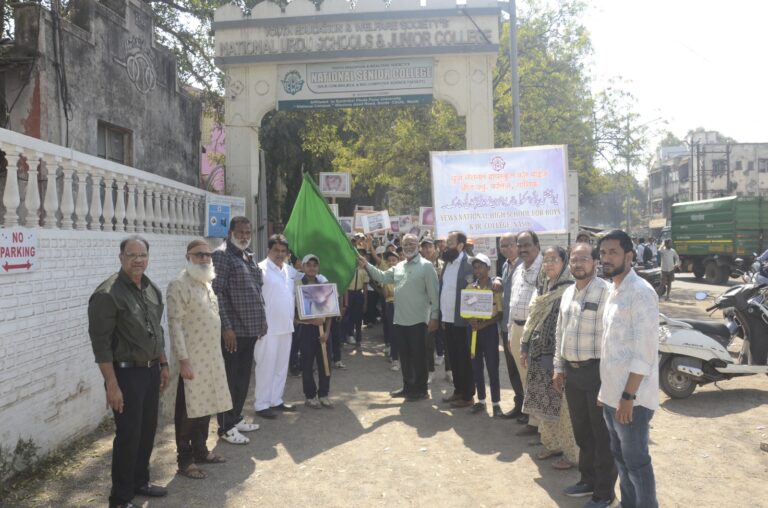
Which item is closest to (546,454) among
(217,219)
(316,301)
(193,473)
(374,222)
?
(193,473)

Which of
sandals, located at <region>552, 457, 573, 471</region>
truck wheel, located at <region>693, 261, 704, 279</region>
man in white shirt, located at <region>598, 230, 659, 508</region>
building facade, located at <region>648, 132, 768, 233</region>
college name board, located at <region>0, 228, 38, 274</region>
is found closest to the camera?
man in white shirt, located at <region>598, 230, 659, 508</region>

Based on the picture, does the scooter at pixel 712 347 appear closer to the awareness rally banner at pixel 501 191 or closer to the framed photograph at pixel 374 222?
the awareness rally banner at pixel 501 191

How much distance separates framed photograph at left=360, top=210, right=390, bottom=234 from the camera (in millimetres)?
12469

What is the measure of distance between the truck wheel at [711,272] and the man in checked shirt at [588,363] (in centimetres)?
2135

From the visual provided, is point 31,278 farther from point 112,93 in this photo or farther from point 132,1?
point 132,1

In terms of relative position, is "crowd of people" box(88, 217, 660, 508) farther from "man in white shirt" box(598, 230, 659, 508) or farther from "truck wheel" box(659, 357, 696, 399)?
"truck wheel" box(659, 357, 696, 399)

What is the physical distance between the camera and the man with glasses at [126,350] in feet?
12.8

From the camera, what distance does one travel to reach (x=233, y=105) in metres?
11.4

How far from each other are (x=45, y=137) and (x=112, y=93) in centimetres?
158

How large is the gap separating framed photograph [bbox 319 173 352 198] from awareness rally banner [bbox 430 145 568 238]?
231 inches

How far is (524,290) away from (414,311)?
1.74 metres

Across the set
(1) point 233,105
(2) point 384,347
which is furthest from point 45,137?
(2) point 384,347

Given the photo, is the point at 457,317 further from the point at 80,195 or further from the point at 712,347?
the point at 80,195

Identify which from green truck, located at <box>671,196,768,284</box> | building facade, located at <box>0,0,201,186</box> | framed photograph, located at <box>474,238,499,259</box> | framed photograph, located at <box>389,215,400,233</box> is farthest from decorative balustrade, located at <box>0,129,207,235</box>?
green truck, located at <box>671,196,768,284</box>
